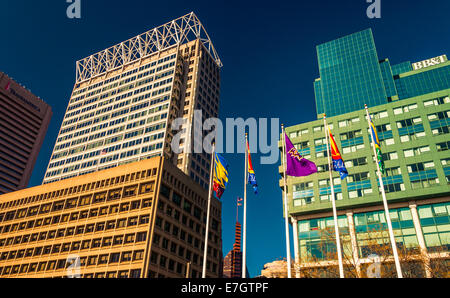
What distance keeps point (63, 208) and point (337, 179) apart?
64.7 m

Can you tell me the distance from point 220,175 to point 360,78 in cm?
13631

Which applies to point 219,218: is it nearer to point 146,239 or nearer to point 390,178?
point 146,239

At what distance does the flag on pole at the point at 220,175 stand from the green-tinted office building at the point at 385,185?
123 ft

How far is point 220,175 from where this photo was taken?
35.5m

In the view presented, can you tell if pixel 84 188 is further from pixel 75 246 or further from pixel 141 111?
pixel 141 111

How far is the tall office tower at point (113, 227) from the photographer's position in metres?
72.1

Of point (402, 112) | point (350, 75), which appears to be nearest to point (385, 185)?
point (402, 112)

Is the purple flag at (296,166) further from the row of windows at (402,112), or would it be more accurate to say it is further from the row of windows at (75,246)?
the row of windows at (402,112)

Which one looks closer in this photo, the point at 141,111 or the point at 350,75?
the point at 141,111

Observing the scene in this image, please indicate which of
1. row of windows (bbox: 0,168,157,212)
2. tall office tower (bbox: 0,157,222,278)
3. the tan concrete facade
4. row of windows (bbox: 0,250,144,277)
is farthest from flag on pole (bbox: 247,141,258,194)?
the tan concrete facade

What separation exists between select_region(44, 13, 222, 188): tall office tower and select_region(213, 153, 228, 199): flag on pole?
255 ft

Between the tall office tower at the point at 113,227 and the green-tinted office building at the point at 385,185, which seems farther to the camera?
the tall office tower at the point at 113,227

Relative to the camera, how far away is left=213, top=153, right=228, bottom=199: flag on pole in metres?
35.2

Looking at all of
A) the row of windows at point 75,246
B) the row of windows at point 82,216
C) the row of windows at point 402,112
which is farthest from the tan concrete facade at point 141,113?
the row of windows at point 402,112
